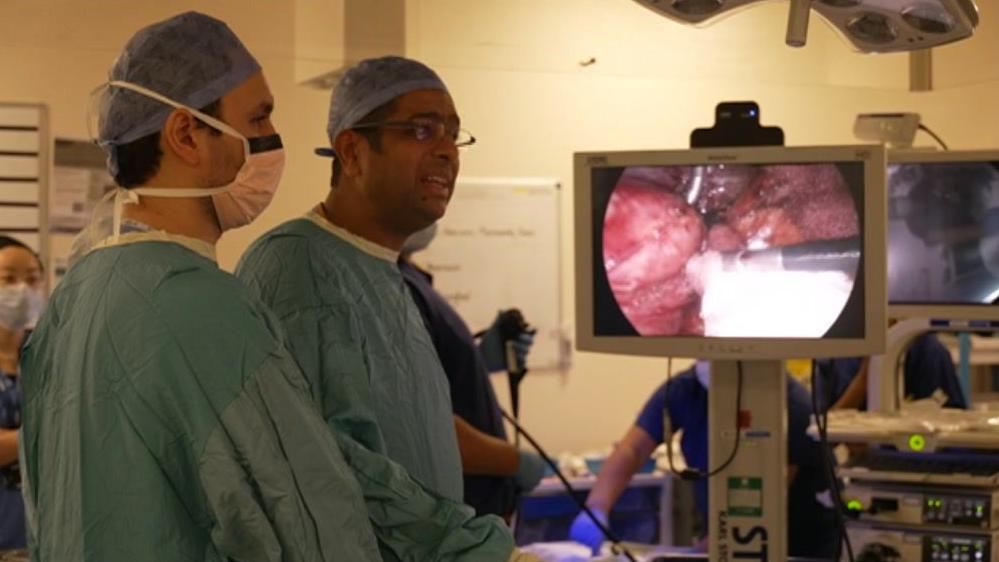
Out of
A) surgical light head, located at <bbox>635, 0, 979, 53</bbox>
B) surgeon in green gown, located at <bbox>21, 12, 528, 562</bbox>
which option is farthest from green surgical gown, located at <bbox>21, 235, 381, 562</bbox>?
surgical light head, located at <bbox>635, 0, 979, 53</bbox>

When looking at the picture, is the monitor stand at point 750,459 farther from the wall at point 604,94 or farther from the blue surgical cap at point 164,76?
the wall at point 604,94

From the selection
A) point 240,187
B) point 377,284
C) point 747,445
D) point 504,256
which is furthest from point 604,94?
point 240,187

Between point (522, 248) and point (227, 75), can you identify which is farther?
point (522, 248)

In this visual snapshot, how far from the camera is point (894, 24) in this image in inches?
90.4

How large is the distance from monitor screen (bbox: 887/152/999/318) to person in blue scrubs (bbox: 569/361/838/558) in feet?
2.41

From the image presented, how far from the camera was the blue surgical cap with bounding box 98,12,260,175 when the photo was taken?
1.60 m

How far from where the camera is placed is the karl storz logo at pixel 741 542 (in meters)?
2.48

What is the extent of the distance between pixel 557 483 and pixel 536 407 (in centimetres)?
53

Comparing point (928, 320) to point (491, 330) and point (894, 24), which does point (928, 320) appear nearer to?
point (894, 24)

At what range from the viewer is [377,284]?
6.78ft

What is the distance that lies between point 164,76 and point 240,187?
0.15 m

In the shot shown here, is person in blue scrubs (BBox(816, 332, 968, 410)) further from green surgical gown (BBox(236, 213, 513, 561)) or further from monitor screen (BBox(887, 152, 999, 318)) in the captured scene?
green surgical gown (BBox(236, 213, 513, 561))

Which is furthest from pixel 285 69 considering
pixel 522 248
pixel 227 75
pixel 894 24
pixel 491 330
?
pixel 227 75

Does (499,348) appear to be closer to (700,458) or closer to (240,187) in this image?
(700,458)
